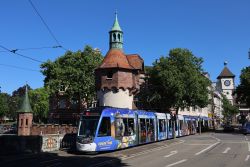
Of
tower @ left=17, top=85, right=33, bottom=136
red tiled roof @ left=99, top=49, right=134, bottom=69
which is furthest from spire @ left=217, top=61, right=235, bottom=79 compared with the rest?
red tiled roof @ left=99, top=49, right=134, bottom=69

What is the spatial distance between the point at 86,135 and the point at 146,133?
407 inches

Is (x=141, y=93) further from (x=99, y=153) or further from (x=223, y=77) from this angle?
(x=223, y=77)

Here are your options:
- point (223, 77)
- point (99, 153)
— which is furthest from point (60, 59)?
point (223, 77)

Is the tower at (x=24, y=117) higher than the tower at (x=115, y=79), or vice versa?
the tower at (x=115, y=79)

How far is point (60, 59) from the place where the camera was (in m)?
66.3

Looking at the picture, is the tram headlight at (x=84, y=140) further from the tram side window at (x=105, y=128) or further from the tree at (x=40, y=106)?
the tree at (x=40, y=106)

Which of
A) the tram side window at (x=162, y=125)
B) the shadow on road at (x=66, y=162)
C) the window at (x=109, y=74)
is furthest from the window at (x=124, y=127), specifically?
the window at (x=109, y=74)

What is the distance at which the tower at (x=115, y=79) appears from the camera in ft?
168

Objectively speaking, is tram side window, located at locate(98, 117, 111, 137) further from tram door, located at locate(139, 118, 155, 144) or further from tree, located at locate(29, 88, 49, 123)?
tree, located at locate(29, 88, 49, 123)

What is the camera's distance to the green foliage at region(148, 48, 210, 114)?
63062 millimetres

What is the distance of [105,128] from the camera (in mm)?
25906

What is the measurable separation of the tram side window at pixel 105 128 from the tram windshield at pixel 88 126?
410 millimetres

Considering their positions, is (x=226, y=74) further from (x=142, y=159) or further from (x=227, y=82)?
(x=142, y=159)

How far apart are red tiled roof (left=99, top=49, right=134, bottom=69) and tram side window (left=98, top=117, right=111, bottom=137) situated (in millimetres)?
25316
